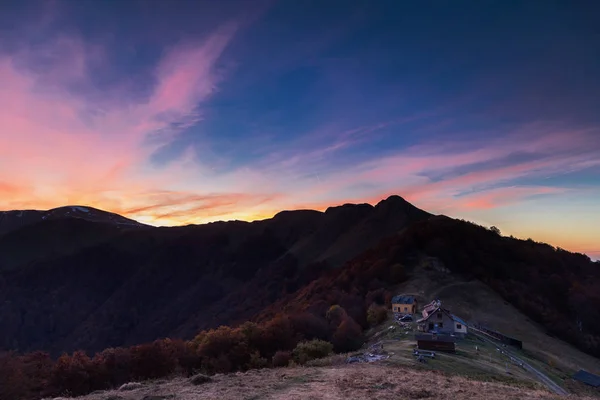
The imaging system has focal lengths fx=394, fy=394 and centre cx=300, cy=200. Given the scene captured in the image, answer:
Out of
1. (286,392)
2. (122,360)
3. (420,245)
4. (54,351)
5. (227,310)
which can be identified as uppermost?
(420,245)

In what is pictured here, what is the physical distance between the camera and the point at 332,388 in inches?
971

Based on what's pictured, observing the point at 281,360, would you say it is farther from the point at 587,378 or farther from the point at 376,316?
the point at 587,378

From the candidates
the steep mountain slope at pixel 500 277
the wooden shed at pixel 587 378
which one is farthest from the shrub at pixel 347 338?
the wooden shed at pixel 587 378

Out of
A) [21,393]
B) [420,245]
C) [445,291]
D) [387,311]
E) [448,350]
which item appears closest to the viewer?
[21,393]

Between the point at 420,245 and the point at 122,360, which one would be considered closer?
the point at 122,360

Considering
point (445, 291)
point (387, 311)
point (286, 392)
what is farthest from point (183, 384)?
point (445, 291)

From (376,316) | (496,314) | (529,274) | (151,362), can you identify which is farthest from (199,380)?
(529,274)

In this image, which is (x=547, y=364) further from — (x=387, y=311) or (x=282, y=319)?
(x=282, y=319)

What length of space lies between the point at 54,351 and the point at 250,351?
18453cm

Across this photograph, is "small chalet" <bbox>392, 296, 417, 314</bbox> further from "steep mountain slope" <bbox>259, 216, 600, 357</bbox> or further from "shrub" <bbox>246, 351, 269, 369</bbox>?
"shrub" <bbox>246, 351, 269, 369</bbox>

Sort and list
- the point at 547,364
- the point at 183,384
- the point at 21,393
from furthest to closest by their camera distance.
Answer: the point at 547,364
the point at 21,393
the point at 183,384

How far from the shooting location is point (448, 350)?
41844 mm

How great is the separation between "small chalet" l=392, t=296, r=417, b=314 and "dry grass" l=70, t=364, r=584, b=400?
41.1m

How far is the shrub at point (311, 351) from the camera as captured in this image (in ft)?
140
